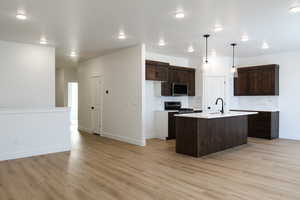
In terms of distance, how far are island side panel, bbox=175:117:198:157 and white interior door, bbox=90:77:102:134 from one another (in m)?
3.32

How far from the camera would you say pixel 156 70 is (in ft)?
21.6

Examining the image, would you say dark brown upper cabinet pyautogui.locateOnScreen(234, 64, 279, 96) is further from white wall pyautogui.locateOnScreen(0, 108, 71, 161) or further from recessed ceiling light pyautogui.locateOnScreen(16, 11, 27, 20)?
recessed ceiling light pyautogui.locateOnScreen(16, 11, 27, 20)

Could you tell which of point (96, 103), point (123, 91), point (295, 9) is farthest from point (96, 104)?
point (295, 9)

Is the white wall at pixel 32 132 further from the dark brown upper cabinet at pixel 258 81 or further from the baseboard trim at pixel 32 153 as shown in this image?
the dark brown upper cabinet at pixel 258 81

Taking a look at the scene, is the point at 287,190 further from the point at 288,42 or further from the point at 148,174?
the point at 288,42

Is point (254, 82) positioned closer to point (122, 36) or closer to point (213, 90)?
point (213, 90)

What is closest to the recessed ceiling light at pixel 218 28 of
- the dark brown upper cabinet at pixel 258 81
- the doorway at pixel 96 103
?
the dark brown upper cabinet at pixel 258 81

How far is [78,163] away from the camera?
4.30m

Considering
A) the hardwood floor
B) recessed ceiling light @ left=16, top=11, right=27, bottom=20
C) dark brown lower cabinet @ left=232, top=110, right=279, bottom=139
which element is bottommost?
the hardwood floor

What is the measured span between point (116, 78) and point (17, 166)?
3460 millimetres

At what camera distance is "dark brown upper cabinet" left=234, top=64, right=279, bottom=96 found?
6.93 meters

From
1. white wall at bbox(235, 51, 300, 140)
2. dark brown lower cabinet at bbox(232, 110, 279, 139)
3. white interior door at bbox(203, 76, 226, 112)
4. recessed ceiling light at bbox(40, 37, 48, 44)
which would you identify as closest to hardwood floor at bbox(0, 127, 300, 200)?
dark brown lower cabinet at bbox(232, 110, 279, 139)

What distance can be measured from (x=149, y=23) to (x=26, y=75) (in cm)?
360

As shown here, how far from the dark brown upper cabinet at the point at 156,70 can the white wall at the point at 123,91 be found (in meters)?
0.55
